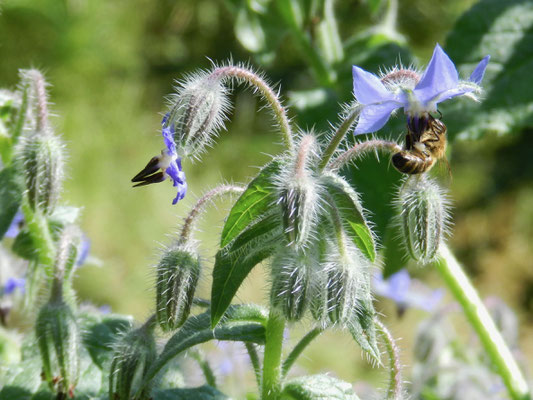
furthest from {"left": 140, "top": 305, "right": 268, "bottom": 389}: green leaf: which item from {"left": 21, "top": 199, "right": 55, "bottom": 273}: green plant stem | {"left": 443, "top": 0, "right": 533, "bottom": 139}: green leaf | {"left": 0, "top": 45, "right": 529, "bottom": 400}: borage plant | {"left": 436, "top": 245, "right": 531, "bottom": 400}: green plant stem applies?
{"left": 443, "top": 0, "right": 533, "bottom": 139}: green leaf

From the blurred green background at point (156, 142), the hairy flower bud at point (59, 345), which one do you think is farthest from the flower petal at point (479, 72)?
the blurred green background at point (156, 142)

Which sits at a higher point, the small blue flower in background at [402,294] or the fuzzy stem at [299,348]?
the small blue flower in background at [402,294]

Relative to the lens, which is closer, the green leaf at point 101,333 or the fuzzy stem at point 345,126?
the fuzzy stem at point 345,126

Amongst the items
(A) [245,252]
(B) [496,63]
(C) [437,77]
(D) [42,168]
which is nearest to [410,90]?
(C) [437,77]

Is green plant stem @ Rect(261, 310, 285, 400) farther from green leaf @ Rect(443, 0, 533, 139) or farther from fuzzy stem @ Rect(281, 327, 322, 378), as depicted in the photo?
green leaf @ Rect(443, 0, 533, 139)

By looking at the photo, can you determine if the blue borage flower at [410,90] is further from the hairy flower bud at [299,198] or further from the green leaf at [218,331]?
the green leaf at [218,331]

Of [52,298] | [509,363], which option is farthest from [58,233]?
[509,363]

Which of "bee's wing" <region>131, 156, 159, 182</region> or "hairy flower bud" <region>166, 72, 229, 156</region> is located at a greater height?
"hairy flower bud" <region>166, 72, 229, 156</region>
